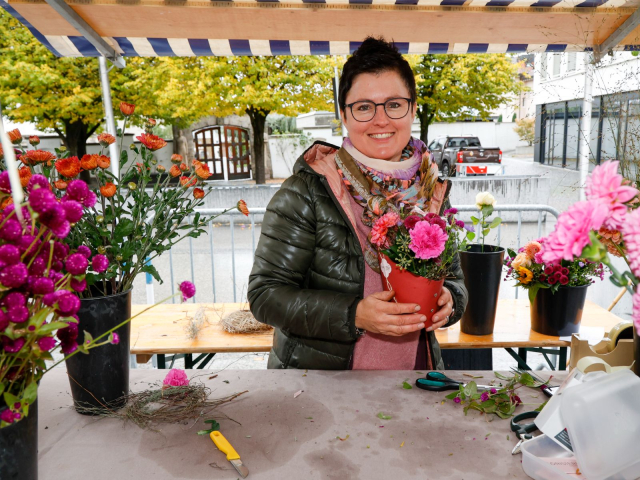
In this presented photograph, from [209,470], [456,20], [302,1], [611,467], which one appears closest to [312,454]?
[209,470]

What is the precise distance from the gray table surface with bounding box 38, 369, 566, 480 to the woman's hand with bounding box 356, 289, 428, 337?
166 millimetres

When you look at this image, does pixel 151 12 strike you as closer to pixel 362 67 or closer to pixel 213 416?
pixel 362 67

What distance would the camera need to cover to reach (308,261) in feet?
5.90

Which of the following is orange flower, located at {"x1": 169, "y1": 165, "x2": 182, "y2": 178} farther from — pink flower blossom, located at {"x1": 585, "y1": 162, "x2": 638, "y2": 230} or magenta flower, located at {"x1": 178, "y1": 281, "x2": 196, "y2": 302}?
pink flower blossom, located at {"x1": 585, "y1": 162, "x2": 638, "y2": 230}

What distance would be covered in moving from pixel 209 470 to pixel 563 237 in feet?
2.74

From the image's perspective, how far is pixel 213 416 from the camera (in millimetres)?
1294

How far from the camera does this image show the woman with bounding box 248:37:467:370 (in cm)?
174

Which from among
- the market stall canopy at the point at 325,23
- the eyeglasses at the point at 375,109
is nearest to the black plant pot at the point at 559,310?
the eyeglasses at the point at 375,109

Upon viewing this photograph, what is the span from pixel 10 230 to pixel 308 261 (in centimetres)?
117

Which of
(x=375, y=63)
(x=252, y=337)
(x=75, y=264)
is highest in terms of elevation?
(x=375, y=63)

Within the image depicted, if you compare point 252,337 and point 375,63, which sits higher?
point 375,63

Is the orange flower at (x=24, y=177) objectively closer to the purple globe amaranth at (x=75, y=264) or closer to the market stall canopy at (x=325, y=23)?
the purple globe amaranth at (x=75, y=264)

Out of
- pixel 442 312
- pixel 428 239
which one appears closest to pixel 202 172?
pixel 428 239

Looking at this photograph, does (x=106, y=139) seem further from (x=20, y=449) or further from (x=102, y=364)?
(x=20, y=449)
